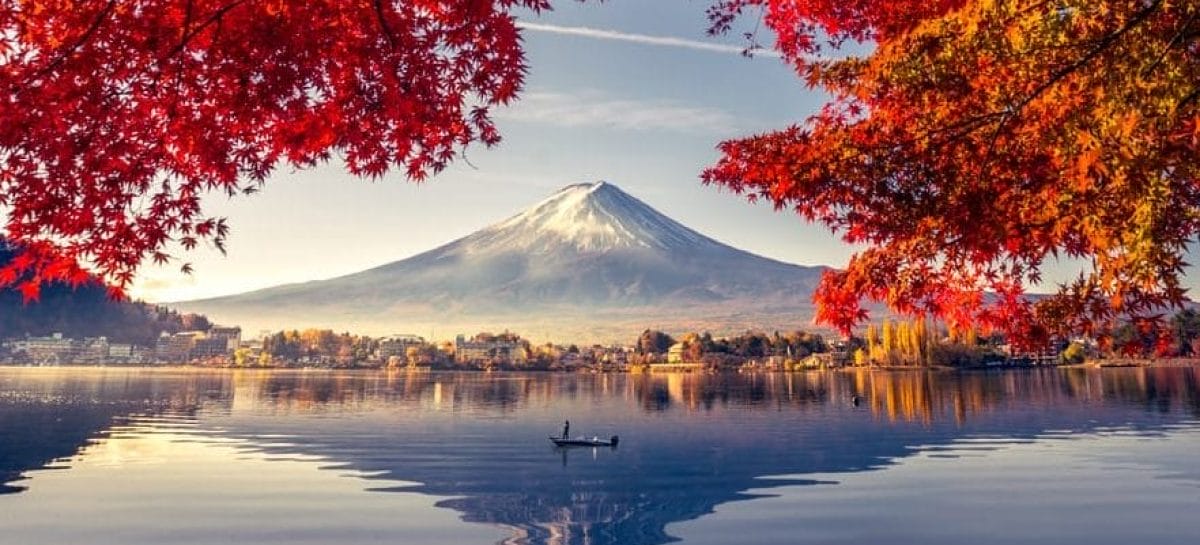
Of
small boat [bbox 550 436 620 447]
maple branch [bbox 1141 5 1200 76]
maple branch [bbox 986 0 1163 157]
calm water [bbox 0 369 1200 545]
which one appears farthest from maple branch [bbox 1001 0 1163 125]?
small boat [bbox 550 436 620 447]

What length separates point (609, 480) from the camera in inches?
1082

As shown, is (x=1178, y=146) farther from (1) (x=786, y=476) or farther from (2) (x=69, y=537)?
(1) (x=786, y=476)

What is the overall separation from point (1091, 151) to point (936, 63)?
1.26 metres

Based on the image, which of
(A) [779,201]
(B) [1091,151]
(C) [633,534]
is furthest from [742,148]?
(C) [633,534]

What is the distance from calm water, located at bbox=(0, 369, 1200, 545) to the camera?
18594 mm

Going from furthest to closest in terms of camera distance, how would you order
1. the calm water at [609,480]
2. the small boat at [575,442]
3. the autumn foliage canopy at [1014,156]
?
1. the small boat at [575,442]
2. the calm water at [609,480]
3. the autumn foliage canopy at [1014,156]

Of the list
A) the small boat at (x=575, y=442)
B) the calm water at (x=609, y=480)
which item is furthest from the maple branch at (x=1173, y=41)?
the small boat at (x=575, y=442)

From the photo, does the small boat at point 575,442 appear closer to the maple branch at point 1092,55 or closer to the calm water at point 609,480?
the calm water at point 609,480

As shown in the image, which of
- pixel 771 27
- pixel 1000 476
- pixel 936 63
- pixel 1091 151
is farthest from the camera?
pixel 1000 476

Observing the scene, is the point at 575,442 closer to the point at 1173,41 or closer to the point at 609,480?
the point at 609,480

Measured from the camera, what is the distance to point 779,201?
665 cm

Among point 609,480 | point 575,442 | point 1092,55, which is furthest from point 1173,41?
point 575,442

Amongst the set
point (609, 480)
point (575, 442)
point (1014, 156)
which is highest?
point (1014, 156)

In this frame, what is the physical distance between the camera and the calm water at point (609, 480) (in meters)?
18.6
